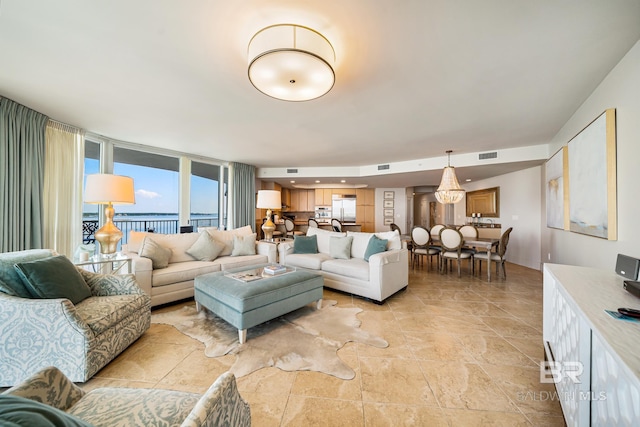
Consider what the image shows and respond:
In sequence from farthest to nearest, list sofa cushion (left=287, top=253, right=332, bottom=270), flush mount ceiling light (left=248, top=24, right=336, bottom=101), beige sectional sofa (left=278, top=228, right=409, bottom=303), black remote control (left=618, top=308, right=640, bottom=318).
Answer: sofa cushion (left=287, top=253, right=332, bottom=270), beige sectional sofa (left=278, top=228, right=409, bottom=303), flush mount ceiling light (left=248, top=24, right=336, bottom=101), black remote control (left=618, top=308, right=640, bottom=318)

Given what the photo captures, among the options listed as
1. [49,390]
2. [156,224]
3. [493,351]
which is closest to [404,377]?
[493,351]

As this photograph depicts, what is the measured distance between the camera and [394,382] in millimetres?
1689

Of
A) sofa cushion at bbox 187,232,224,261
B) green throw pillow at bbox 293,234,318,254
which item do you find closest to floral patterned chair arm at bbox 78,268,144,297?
sofa cushion at bbox 187,232,224,261

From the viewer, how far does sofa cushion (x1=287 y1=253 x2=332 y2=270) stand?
3.79 metres

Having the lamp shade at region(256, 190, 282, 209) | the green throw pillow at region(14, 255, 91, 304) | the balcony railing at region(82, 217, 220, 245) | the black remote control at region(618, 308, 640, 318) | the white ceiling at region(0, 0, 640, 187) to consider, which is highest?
the white ceiling at region(0, 0, 640, 187)

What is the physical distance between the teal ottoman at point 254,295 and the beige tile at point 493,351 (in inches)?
61.8

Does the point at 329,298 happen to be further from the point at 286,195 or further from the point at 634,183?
the point at 286,195

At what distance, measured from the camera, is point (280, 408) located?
57.6 inches

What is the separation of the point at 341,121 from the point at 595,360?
3173 mm

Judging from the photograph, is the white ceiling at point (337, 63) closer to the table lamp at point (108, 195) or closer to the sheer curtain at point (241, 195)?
the table lamp at point (108, 195)

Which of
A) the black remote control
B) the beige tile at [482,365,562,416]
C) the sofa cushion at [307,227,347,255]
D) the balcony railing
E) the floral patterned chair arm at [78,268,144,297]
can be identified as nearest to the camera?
the black remote control

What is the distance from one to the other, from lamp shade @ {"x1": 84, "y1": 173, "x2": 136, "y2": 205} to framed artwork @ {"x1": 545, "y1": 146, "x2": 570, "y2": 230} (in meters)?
5.59

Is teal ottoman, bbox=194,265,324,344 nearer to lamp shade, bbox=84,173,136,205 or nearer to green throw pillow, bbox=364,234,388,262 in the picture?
green throw pillow, bbox=364,234,388,262

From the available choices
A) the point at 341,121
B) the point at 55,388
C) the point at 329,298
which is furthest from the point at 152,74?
the point at 329,298
